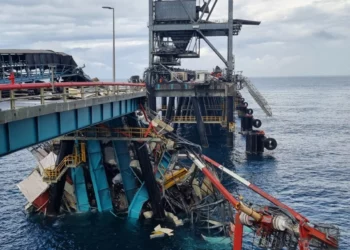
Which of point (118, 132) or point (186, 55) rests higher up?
point (186, 55)

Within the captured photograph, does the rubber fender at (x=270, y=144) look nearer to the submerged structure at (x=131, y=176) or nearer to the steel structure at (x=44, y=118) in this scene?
the submerged structure at (x=131, y=176)

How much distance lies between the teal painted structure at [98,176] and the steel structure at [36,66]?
9.79 meters

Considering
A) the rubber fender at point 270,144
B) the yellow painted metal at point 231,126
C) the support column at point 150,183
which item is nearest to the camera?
the support column at point 150,183

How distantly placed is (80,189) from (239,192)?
49.4 ft

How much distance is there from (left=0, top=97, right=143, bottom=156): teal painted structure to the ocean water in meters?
8.49

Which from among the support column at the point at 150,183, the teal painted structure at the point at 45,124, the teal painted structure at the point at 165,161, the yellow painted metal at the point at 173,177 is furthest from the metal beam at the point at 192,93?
the teal painted structure at the point at 45,124

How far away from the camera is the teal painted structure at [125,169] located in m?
32.9

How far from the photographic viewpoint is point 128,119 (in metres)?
34.2

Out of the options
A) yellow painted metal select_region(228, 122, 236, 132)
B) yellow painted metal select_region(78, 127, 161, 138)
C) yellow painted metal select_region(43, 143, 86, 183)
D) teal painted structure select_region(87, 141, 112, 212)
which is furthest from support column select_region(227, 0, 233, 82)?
yellow painted metal select_region(43, 143, 86, 183)

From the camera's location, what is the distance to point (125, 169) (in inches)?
1303

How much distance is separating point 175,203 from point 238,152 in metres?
28.2

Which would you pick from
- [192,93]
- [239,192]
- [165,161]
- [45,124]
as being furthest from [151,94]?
[45,124]

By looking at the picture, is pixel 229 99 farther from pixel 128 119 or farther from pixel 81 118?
pixel 81 118

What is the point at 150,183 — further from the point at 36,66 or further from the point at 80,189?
the point at 36,66
